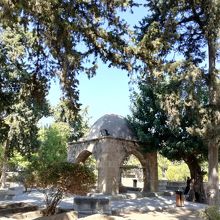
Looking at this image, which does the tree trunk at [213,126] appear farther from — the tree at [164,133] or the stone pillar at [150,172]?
the stone pillar at [150,172]

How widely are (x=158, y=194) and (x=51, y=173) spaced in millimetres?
13855

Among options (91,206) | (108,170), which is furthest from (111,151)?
(91,206)

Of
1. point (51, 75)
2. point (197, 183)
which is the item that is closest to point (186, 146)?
point (197, 183)

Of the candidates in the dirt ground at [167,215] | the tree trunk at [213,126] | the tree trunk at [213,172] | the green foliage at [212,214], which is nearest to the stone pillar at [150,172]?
the dirt ground at [167,215]

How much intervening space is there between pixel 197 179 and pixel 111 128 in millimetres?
7006

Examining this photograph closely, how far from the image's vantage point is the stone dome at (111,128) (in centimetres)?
2591

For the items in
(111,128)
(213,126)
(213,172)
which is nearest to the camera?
(213,126)

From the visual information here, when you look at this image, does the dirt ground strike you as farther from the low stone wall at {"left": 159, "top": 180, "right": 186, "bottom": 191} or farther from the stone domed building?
the low stone wall at {"left": 159, "top": 180, "right": 186, "bottom": 191}

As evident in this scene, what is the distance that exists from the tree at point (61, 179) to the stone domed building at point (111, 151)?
968cm

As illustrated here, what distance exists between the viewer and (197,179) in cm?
2459

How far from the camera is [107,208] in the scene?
52.5ft

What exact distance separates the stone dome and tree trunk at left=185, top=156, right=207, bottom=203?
14.8ft

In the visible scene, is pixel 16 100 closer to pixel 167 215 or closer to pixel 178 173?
pixel 167 215

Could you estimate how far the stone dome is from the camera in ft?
85.0
